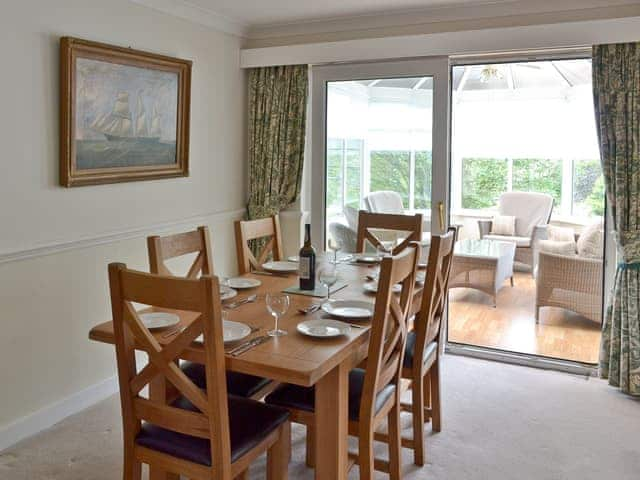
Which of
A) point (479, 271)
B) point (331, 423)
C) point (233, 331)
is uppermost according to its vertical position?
point (233, 331)

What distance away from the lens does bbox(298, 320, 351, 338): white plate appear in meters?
2.20

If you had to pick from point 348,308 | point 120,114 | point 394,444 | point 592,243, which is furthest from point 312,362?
point 592,243

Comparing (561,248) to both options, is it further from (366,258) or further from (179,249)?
(179,249)

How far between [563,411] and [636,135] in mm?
1629

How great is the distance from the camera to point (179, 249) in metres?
2.99

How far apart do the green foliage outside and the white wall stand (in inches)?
198

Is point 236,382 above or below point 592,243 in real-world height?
below

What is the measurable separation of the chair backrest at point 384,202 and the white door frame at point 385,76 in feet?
0.88

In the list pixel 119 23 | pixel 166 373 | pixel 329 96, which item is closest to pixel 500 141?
pixel 329 96

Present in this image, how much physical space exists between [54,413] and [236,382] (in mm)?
1295

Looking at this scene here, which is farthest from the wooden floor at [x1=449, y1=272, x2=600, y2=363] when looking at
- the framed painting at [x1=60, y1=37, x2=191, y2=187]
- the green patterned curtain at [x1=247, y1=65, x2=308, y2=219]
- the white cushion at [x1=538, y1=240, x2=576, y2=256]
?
the framed painting at [x1=60, y1=37, x2=191, y2=187]

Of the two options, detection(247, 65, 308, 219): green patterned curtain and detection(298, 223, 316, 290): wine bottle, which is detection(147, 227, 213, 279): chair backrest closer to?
detection(298, 223, 316, 290): wine bottle

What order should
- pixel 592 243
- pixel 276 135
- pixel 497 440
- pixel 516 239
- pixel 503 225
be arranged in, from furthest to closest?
pixel 503 225 → pixel 516 239 → pixel 592 243 → pixel 276 135 → pixel 497 440

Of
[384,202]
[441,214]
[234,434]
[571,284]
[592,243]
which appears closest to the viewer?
[234,434]
